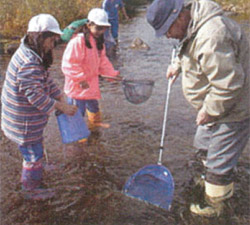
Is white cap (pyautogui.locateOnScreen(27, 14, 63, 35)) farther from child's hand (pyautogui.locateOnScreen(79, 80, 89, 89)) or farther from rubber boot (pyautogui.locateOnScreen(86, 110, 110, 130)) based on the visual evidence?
rubber boot (pyautogui.locateOnScreen(86, 110, 110, 130))

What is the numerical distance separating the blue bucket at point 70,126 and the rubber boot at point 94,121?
122 cm

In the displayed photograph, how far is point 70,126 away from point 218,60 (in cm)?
171

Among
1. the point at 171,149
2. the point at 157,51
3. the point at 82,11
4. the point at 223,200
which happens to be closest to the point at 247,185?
the point at 223,200

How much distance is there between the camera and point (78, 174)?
3.74 metres

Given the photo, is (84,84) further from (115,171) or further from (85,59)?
(115,171)

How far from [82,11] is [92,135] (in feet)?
30.2

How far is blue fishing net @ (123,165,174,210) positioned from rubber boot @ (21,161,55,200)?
0.82 metres

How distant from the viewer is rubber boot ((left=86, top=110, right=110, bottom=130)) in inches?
188

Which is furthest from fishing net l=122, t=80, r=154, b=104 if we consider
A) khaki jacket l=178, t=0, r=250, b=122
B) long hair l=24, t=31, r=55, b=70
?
long hair l=24, t=31, r=55, b=70

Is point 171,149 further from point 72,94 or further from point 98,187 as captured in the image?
point 72,94

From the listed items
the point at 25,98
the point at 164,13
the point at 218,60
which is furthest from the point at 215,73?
the point at 25,98

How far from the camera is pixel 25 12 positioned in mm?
10555

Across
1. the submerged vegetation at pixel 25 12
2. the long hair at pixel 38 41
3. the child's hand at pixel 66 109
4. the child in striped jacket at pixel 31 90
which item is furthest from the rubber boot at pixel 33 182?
the submerged vegetation at pixel 25 12

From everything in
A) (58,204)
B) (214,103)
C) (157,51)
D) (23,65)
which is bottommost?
(157,51)
